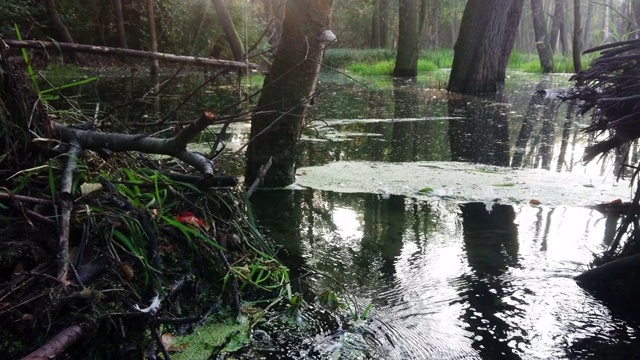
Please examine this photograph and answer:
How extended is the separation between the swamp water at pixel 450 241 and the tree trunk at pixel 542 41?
39.1ft

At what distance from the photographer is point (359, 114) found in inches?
301

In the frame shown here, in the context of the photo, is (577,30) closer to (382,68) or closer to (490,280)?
(382,68)

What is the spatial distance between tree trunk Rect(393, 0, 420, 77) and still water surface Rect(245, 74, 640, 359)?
30.4 ft

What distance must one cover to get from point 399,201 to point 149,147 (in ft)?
6.23

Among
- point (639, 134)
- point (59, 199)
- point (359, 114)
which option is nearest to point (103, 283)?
point (59, 199)

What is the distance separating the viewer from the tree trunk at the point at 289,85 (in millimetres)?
3355

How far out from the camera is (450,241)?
9.18 ft

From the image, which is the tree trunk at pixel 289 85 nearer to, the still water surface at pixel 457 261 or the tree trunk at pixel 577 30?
the still water surface at pixel 457 261

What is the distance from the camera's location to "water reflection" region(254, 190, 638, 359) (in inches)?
72.5

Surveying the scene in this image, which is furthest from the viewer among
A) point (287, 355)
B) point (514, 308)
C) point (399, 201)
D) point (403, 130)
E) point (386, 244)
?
point (403, 130)

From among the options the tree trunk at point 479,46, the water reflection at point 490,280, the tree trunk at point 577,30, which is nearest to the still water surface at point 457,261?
the water reflection at point 490,280

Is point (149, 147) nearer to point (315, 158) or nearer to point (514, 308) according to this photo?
point (514, 308)

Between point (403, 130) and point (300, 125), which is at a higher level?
point (300, 125)

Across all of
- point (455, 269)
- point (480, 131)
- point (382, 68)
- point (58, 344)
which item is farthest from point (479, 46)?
point (58, 344)
